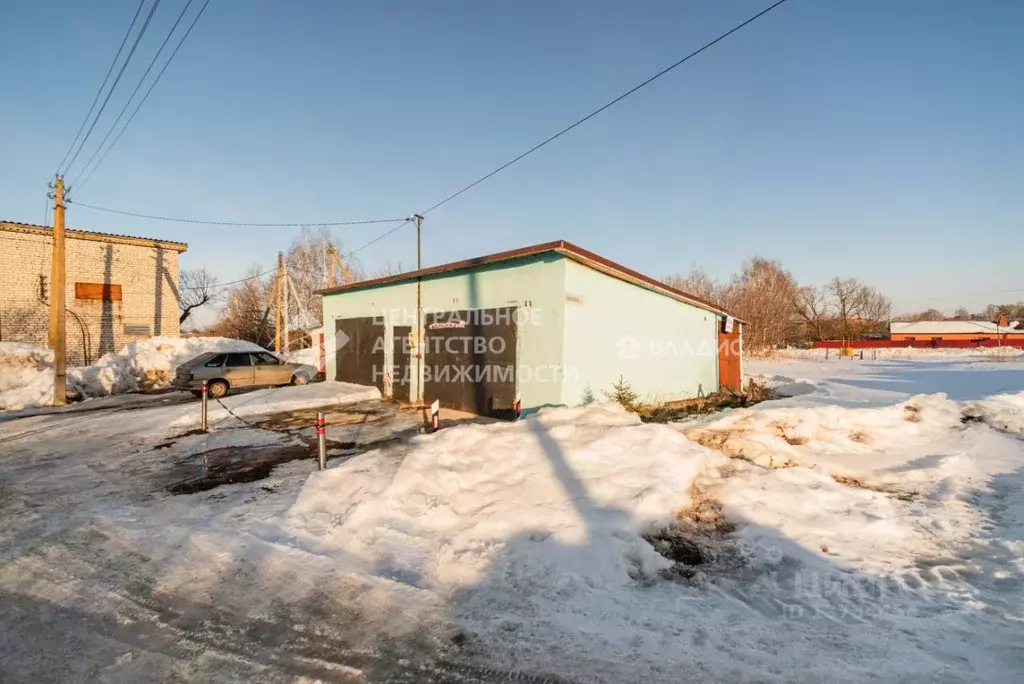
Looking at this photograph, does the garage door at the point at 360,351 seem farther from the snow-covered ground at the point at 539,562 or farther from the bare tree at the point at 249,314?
the bare tree at the point at 249,314

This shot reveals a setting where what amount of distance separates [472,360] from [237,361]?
9370 millimetres

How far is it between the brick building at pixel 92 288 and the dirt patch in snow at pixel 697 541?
28452 mm

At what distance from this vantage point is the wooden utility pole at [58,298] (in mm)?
14164

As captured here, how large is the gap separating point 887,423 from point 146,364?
84.6ft

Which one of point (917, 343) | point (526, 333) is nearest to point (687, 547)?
point (526, 333)

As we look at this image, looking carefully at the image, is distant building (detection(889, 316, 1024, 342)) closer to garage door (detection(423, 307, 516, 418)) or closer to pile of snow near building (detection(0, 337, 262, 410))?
garage door (detection(423, 307, 516, 418))

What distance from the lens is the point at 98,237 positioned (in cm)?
2284

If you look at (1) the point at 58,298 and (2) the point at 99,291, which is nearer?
(1) the point at 58,298

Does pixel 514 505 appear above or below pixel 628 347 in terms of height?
below

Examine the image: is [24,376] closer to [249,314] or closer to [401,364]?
[401,364]

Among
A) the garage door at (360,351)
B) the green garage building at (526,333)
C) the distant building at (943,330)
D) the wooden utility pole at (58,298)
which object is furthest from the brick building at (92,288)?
the distant building at (943,330)

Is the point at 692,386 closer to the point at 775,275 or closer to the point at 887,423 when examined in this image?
the point at 887,423

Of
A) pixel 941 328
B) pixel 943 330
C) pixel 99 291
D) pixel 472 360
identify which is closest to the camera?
pixel 472 360

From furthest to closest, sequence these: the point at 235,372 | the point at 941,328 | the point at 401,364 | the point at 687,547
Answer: the point at 941,328
the point at 235,372
the point at 401,364
the point at 687,547
